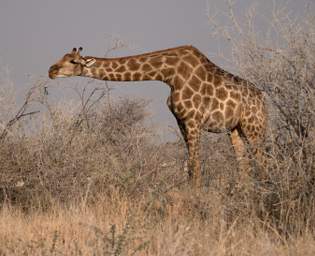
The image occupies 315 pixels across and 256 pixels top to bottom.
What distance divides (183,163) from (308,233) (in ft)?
13.3

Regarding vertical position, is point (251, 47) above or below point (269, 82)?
above

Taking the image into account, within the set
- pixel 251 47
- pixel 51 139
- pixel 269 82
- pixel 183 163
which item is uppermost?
pixel 251 47

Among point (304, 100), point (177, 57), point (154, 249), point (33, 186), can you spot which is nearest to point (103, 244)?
point (154, 249)

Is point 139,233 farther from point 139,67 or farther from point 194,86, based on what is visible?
point 139,67

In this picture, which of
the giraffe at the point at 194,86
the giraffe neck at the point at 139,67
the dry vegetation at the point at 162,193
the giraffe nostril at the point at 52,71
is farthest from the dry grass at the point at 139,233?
the giraffe nostril at the point at 52,71

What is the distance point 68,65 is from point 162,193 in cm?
342

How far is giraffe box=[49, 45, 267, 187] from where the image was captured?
331 inches

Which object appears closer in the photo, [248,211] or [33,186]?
[248,211]

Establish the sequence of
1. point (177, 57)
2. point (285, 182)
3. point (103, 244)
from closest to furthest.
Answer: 1. point (103, 244)
2. point (285, 182)
3. point (177, 57)

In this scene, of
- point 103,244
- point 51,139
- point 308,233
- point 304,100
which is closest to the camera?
point 103,244

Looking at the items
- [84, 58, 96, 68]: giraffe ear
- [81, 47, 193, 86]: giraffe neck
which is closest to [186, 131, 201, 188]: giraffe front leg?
[81, 47, 193, 86]: giraffe neck

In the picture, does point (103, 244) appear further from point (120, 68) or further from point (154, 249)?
point (120, 68)

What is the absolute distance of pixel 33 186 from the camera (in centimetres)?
747

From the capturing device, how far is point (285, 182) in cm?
547
